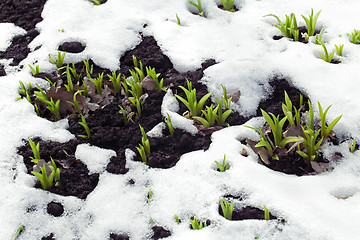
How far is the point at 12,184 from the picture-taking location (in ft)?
7.07

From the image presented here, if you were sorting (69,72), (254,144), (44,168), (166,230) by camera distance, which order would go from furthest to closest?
Result: (69,72)
(254,144)
(44,168)
(166,230)

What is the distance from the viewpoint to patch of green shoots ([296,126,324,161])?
6.88 feet

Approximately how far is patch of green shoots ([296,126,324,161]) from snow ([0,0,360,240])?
0.37 ft

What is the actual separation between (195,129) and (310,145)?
2.16ft

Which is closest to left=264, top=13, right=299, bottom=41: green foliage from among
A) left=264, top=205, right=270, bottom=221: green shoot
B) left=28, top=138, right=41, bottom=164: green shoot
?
left=264, top=205, right=270, bottom=221: green shoot

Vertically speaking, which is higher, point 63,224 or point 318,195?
point 318,195

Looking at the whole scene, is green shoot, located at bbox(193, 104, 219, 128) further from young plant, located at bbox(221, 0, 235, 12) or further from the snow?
young plant, located at bbox(221, 0, 235, 12)

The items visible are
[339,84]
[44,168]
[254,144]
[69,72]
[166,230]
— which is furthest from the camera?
[69,72]

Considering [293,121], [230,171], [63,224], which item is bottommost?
[63,224]

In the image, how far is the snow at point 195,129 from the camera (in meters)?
1.95

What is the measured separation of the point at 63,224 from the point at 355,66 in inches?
78.0

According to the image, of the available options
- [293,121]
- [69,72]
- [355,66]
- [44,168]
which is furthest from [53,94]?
[355,66]

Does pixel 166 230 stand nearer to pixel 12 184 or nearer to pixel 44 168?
pixel 44 168

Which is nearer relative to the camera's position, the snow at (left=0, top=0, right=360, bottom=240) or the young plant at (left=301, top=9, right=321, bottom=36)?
the snow at (left=0, top=0, right=360, bottom=240)
